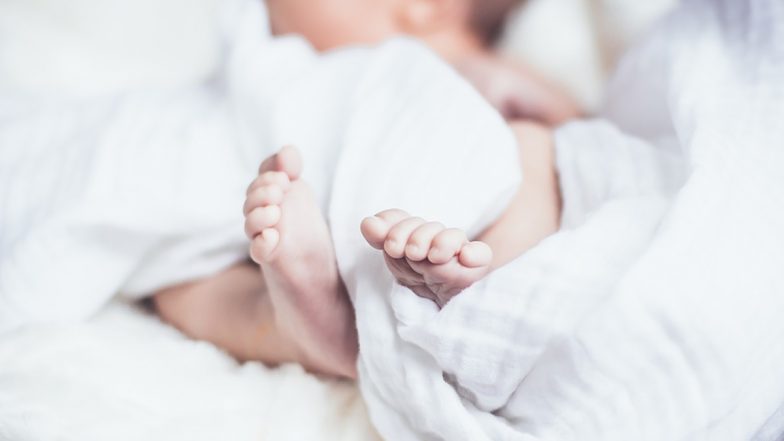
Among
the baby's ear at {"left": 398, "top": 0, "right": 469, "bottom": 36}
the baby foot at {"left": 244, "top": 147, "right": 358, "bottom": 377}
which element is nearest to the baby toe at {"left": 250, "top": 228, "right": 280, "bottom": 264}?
the baby foot at {"left": 244, "top": 147, "right": 358, "bottom": 377}

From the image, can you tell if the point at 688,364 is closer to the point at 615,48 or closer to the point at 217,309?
the point at 217,309

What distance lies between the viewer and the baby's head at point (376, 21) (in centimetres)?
98

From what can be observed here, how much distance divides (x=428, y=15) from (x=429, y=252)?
63 centimetres

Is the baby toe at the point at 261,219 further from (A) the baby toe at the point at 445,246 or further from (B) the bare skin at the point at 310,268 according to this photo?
(A) the baby toe at the point at 445,246

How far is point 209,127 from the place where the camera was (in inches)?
31.8

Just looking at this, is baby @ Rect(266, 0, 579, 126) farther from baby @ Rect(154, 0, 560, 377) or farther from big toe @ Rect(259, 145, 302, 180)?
big toe @ Rect(259, 145, 302, 180)

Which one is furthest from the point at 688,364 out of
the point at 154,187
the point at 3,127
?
the point at 3,127

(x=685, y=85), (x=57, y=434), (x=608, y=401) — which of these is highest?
(x=685, y=85)

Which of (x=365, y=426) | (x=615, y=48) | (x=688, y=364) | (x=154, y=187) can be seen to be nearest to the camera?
(x=688, y=364)

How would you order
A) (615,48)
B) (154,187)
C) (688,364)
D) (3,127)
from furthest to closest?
(615,48) < (3,127) < (154,187) < (688,364)

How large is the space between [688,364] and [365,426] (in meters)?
0.24

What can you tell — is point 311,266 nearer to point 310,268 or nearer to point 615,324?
point 310,268

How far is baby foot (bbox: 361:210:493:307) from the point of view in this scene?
1.62ft

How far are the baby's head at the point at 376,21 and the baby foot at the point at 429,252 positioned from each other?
0.52 meters
